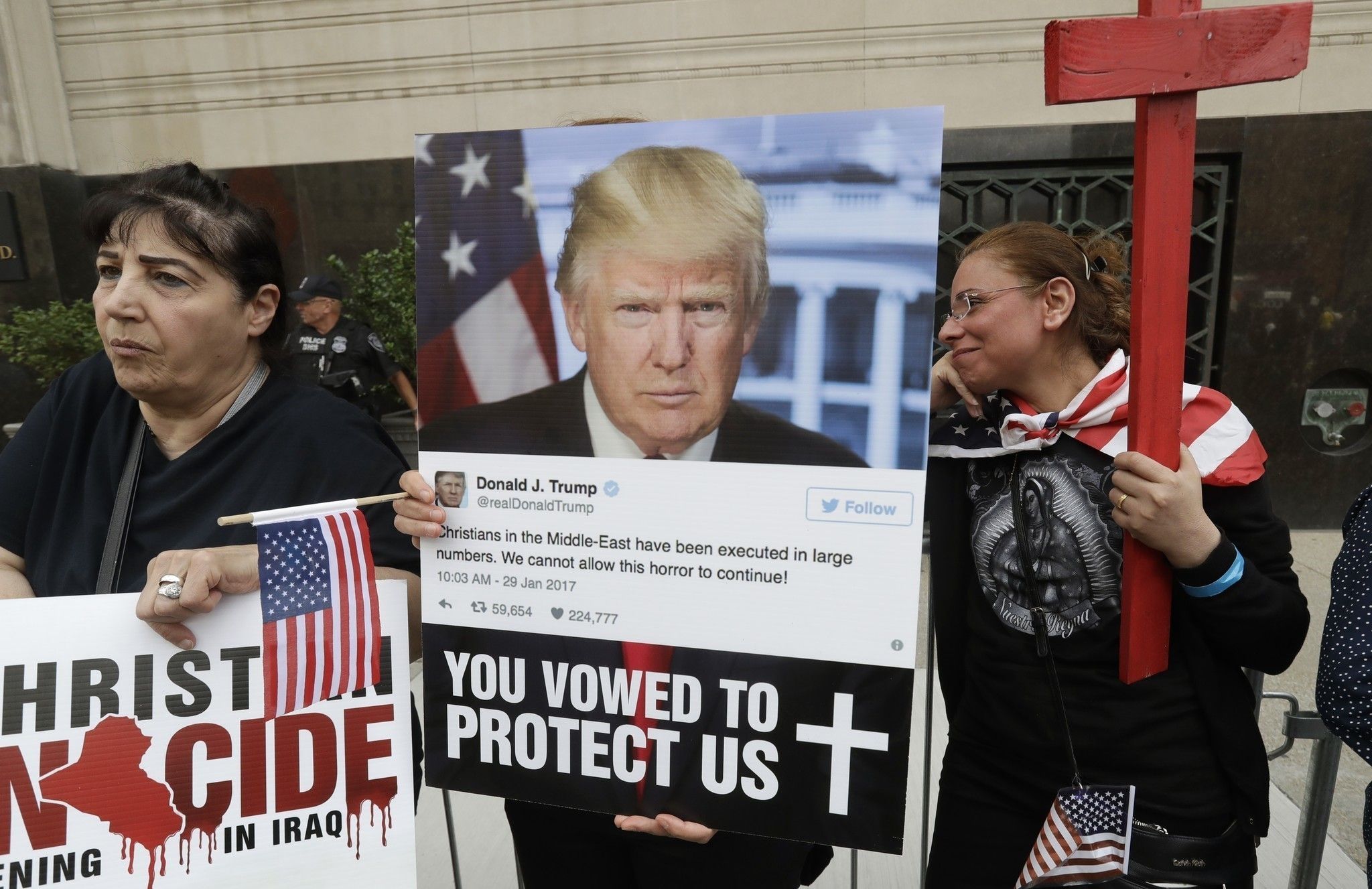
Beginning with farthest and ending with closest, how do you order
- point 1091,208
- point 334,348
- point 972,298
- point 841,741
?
point 1091,208
point 334,348
point 972,298
point 841,741

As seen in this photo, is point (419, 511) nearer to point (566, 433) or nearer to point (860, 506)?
point (566, 433)

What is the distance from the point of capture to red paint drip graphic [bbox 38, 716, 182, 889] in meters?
1.52

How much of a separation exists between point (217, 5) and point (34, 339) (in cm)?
352

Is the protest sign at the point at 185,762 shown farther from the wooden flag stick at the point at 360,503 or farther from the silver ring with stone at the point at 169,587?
the wooden flag stick at the point at 360,503

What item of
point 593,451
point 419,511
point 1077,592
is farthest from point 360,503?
point 1077,592

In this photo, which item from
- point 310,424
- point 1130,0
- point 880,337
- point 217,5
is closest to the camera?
point 880,337

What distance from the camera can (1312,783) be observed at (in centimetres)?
203

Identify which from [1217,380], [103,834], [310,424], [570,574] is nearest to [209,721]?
[103,834]

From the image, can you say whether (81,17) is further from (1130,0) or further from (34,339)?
(1130,0)

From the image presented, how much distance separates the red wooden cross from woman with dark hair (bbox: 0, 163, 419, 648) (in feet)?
4.72

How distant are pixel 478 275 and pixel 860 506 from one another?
2.60 ft

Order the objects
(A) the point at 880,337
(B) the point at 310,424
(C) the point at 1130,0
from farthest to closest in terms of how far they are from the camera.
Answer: (C) the point at 1130,0 → (B) the point at 310,424 → (A) the point at 880,337

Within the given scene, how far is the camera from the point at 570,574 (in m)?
1.50

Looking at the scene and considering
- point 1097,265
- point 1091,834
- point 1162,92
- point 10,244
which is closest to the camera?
point 1162,92
